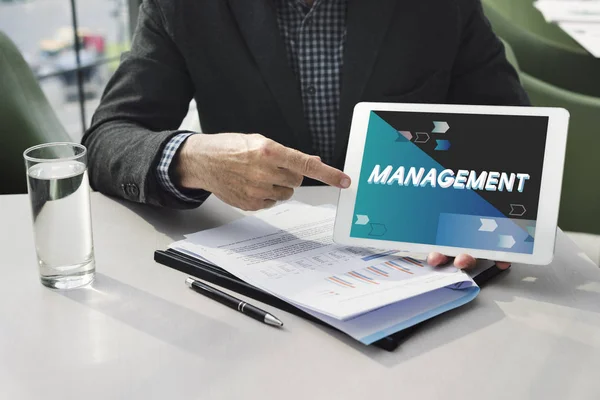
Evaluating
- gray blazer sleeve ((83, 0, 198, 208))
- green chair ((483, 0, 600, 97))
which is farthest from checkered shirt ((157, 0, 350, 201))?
green chair ((483, 0, 600, 97))

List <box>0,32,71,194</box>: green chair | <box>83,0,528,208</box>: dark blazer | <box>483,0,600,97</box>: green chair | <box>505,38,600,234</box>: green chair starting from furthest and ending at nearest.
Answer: <box>483,0,600,97</box>: green chair
<box>505,38,600,234</box>: green chair
<box>0,32,71,194</box>: green chair
<box>83,0,528,208</box>: dark blazer

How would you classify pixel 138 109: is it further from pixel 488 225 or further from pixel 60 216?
pixel 488 225

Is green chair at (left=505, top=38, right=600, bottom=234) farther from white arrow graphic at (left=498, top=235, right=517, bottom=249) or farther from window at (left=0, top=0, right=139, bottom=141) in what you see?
window at (left=0, top=0, right=139, bottom=141)

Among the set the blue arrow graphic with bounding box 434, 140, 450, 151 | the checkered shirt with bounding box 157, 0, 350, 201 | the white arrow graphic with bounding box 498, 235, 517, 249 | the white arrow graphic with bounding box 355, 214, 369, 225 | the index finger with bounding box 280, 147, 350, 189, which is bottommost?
the white arrow graphic with bounding box 498, 235, 517, 249

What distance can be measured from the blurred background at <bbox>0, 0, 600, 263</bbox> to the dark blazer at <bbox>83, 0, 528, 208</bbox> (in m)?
0.12

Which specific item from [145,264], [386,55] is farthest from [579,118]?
[145,264]

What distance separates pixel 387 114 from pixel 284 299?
1.07ft

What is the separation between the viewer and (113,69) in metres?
1.48

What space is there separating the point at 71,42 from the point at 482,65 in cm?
186

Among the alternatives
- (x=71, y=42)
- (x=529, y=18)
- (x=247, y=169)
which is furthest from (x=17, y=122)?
(x=529, y=18)

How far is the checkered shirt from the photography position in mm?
1429

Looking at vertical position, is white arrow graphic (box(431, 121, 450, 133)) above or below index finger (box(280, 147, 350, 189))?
above

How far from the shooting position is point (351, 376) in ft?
2.22

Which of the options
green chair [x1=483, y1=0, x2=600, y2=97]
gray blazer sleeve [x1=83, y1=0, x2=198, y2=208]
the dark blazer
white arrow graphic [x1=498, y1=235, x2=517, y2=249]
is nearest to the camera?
white arrow graphic [x1=498, y1=235, x2=517, y2=249]
